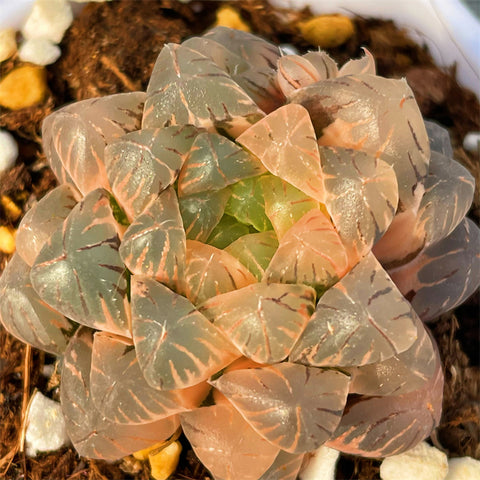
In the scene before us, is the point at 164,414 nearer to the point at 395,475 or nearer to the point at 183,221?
the point at 183,221

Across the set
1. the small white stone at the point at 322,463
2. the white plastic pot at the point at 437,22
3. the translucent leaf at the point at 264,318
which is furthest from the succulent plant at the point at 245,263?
the white plastic pot at the point at 437,22

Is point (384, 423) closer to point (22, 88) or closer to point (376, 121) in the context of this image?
point (376, 121)

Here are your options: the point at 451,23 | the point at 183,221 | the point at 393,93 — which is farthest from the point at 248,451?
the point at 451,23

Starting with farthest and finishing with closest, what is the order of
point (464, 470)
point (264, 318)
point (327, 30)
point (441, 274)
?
point (327, 30) < point (464, 470) < point (441, 274) < point (264, 318)

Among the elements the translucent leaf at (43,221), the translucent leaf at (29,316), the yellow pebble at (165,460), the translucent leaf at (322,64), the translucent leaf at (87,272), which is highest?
the translucent leaf at (322,64)

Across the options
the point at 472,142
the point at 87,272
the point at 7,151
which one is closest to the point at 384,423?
the point at 87,272

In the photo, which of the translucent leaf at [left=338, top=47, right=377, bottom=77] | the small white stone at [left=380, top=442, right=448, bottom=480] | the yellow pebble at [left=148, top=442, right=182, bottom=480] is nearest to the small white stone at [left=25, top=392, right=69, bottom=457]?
the yellow pebble at [left=148, top=442, right=182, bottom=480]

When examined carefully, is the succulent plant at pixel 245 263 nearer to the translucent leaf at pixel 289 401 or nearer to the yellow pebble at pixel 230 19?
the translucent leaf at pixel 289 401
